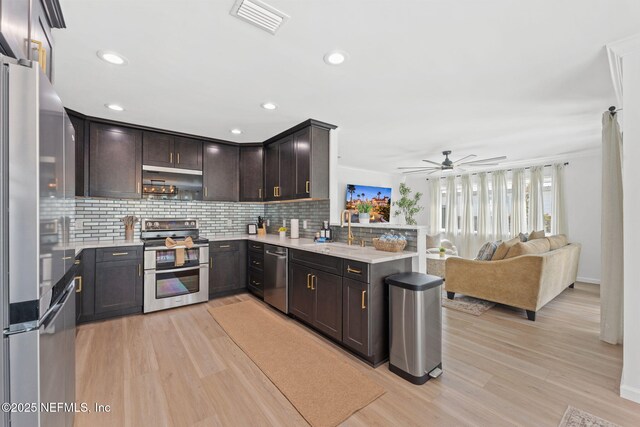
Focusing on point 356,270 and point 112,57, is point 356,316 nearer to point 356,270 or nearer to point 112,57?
point 356,270

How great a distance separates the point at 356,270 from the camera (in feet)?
7.97

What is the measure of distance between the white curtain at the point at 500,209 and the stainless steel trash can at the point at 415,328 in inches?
206

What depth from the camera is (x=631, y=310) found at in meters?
1.93

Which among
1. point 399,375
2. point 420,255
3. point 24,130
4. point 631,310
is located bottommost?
point 399,375

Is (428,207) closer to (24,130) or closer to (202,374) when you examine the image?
(202,374)

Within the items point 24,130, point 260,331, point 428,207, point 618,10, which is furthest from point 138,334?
point 428,207

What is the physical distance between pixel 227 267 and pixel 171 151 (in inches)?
74.8

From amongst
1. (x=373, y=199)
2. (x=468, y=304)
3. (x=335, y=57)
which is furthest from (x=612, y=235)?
(x=373, y=199)

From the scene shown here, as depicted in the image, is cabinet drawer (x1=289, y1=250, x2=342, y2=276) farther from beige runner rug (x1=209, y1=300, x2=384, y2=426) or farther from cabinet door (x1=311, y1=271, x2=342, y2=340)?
beige runner rug (x1=209, y1=300, x2=384, y2=426)

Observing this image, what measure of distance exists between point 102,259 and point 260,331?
2079 millimetres

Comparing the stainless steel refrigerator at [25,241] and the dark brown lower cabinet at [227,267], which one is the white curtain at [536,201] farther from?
the stainless steel refrigerator at [25,241]

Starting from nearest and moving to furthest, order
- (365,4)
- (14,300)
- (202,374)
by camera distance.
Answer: (14,300) → (365,4) → (202,374)

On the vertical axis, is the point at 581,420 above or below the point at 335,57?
below

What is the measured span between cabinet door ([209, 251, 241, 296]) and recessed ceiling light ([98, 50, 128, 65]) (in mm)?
2585
